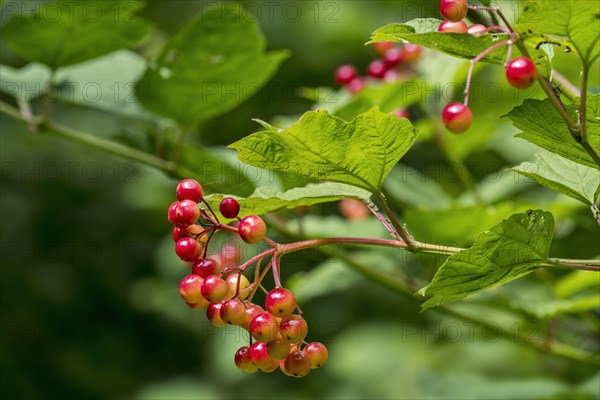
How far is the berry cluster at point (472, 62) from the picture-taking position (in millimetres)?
901

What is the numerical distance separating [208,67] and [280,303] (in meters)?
0.91

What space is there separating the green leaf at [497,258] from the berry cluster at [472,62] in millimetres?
150

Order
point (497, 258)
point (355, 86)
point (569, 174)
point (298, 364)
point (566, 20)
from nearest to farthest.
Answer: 1. point (566, 20)
2. point (497, 258)
3. point (298, 364)
4. point (569, 174)
5. point (355, 86)

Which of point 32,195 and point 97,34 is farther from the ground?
point 97,34

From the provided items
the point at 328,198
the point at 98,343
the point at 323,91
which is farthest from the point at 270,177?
the point at 98,343

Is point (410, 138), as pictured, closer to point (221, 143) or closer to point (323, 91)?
point (323, 91)

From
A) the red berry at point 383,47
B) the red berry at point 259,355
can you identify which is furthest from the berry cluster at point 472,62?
the red berry at point 383,47

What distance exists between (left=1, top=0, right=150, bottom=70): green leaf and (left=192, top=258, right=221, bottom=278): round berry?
0.85 metres

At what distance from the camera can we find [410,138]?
1070 millimetres

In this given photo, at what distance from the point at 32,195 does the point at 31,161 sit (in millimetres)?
188

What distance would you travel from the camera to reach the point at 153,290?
4.08 metres

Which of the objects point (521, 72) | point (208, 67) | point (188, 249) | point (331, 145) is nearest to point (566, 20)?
point (521, 72)

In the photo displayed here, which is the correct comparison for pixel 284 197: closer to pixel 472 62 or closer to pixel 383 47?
pixel 472 62

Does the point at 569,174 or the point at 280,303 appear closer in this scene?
the point at 280,303
